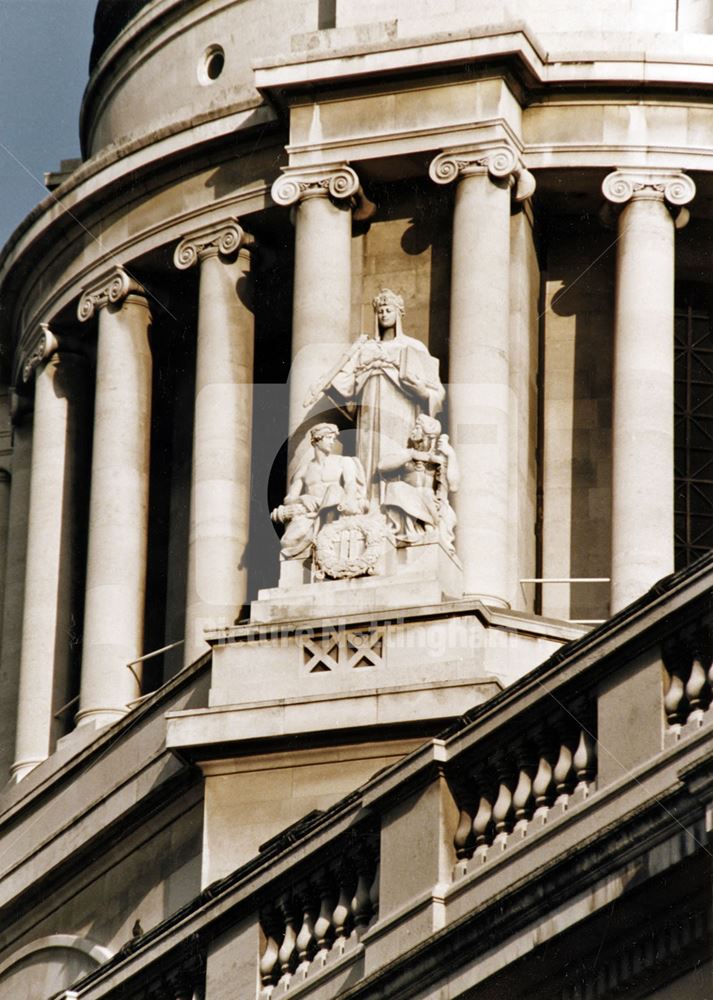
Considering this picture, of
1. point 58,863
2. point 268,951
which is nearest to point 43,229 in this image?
point 58,863

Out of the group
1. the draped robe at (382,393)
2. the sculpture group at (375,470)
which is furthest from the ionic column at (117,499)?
the draped robe at (382,393)

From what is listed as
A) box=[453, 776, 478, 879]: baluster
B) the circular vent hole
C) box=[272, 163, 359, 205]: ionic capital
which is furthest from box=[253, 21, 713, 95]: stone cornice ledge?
box=[453, 776, 478, 879]: baluster

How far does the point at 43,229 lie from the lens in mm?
57312

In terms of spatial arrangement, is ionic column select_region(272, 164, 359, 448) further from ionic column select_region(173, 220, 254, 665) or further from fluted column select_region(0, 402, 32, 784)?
fluted column select_region(0, 402, 32, 784)

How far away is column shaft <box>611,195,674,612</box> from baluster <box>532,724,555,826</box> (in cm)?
2332

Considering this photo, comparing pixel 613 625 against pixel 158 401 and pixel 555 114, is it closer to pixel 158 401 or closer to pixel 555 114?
pixel 555 114

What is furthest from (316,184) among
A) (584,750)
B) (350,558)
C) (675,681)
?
(675,681)

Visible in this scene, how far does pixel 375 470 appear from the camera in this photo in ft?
140

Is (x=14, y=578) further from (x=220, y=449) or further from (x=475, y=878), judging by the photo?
(x=475, y=878)

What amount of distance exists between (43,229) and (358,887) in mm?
31628

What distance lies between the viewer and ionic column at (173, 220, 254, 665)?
5144 centimetres

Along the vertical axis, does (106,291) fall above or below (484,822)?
above

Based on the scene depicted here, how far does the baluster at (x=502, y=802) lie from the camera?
25594 mm

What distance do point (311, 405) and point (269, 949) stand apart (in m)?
19.1
